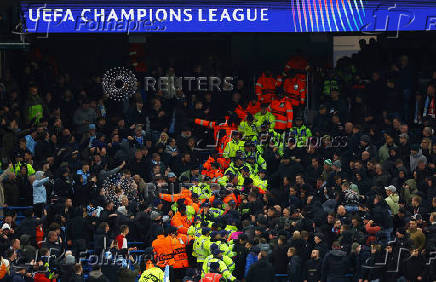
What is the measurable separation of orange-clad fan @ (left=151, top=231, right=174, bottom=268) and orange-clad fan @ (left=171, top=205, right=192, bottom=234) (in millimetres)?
687

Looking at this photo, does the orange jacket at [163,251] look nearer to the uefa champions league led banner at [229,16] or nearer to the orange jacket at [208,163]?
the orange jacket at [208,163]

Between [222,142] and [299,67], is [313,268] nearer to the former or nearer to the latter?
[222,142]

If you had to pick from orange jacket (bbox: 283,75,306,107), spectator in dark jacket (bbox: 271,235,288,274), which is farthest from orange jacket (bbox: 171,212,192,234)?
orange jacket (bbox: 283,75,306,107)

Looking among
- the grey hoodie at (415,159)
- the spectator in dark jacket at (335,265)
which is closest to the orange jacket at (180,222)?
the spectator in dark jacket at (335,265)

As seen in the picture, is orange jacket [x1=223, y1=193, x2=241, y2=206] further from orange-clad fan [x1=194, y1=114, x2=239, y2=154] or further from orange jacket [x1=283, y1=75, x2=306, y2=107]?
orange jacket [x1=283, y1=75, x2=306, y2=107]

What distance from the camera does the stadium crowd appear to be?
2223 centimetres

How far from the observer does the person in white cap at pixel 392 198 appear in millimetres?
24203

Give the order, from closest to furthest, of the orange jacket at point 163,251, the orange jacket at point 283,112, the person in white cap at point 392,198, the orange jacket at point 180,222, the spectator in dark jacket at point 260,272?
the spectator in dark jacket at point 260,272 → the orange jacket at point 163,251 → the orange jacket at point 180,222 → the person in white cap at point 392,198 → the orange jacket at point 283,112

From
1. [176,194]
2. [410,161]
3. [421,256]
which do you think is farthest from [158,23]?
[421,256]

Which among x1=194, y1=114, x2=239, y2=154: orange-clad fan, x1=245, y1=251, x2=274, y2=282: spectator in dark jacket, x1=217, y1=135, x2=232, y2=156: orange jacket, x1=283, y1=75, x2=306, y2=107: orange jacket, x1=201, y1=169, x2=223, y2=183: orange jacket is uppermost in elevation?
x1=283, y1=75, x2=306, y2=107: orange jacket

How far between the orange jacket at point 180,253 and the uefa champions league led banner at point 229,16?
17.6ft

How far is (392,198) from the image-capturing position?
957 inches

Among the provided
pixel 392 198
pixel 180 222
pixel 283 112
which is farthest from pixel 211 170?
pixel 392 198

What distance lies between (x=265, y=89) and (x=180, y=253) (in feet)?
20.7
